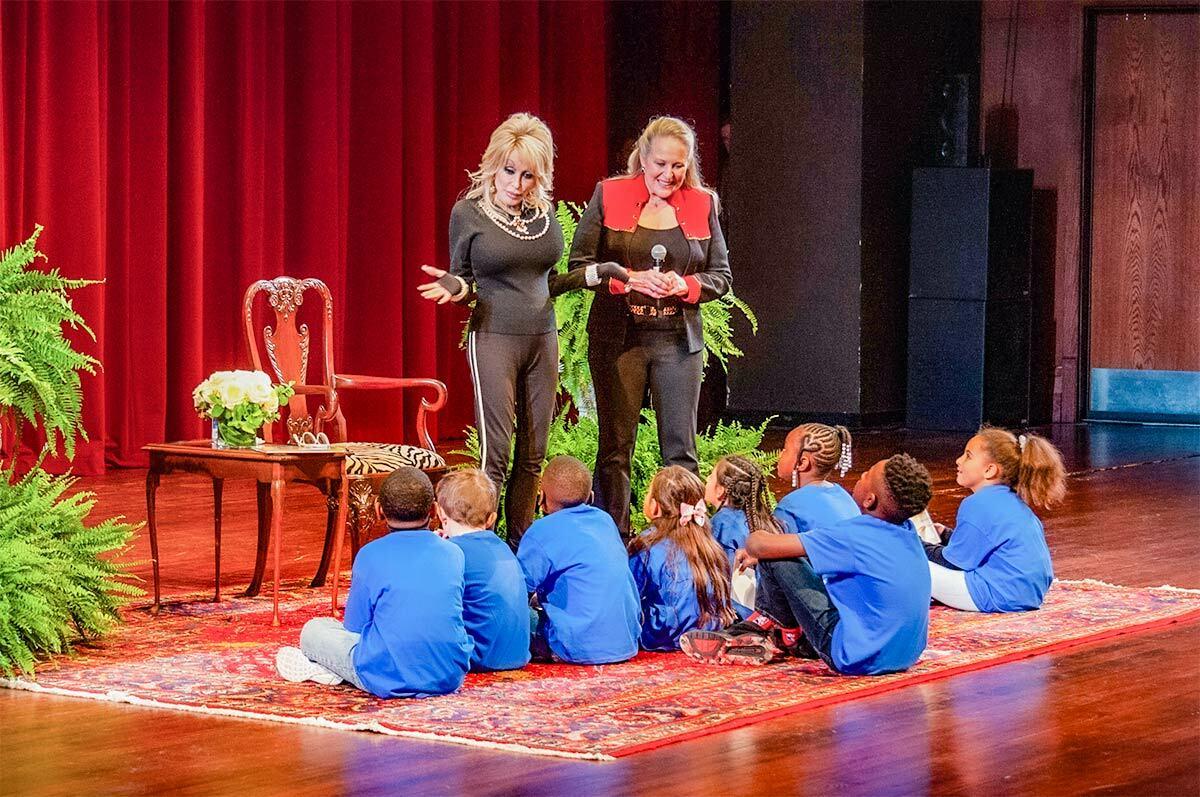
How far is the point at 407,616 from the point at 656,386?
5.18 feet

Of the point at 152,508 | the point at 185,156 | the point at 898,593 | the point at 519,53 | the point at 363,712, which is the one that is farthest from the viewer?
the point at 519,53

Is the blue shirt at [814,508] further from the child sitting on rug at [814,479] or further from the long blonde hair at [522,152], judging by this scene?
the long blonde hair at [522,152]

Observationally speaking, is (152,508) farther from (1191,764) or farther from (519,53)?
(519,53)

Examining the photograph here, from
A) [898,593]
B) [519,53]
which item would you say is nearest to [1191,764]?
[898,593]

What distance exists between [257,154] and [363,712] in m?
5.50

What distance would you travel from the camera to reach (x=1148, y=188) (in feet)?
40.0

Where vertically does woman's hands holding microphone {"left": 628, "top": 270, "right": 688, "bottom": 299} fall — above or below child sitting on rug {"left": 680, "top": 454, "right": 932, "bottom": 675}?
above

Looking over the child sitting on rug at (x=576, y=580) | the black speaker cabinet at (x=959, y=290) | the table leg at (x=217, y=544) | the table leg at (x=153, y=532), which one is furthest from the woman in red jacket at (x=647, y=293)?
the black speaker cabinet at (x=959, y=290)

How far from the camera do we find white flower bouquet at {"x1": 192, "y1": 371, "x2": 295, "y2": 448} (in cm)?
543

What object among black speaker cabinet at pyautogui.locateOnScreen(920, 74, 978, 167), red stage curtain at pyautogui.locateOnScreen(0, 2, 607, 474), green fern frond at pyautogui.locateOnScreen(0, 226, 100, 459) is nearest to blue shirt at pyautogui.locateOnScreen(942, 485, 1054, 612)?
green fern frond at pyautogui.locateOnScreen(0, 226, 100, 459)

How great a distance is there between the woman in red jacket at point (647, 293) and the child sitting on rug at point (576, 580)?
0.77m

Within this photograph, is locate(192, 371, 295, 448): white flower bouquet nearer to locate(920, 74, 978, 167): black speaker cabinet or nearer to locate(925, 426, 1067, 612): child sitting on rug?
locate(925, 426, 1067, 612): child sitting on rug

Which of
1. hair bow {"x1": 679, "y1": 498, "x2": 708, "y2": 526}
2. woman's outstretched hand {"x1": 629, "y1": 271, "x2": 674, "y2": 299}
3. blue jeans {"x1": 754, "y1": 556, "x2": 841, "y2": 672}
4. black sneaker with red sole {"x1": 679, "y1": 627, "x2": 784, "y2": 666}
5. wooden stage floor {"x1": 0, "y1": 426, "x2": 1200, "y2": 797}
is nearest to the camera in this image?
wooden stage floor {"x1": 0, "y1": 426, "x2": 1200, "y2": 797}

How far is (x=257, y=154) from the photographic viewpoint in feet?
30.6
